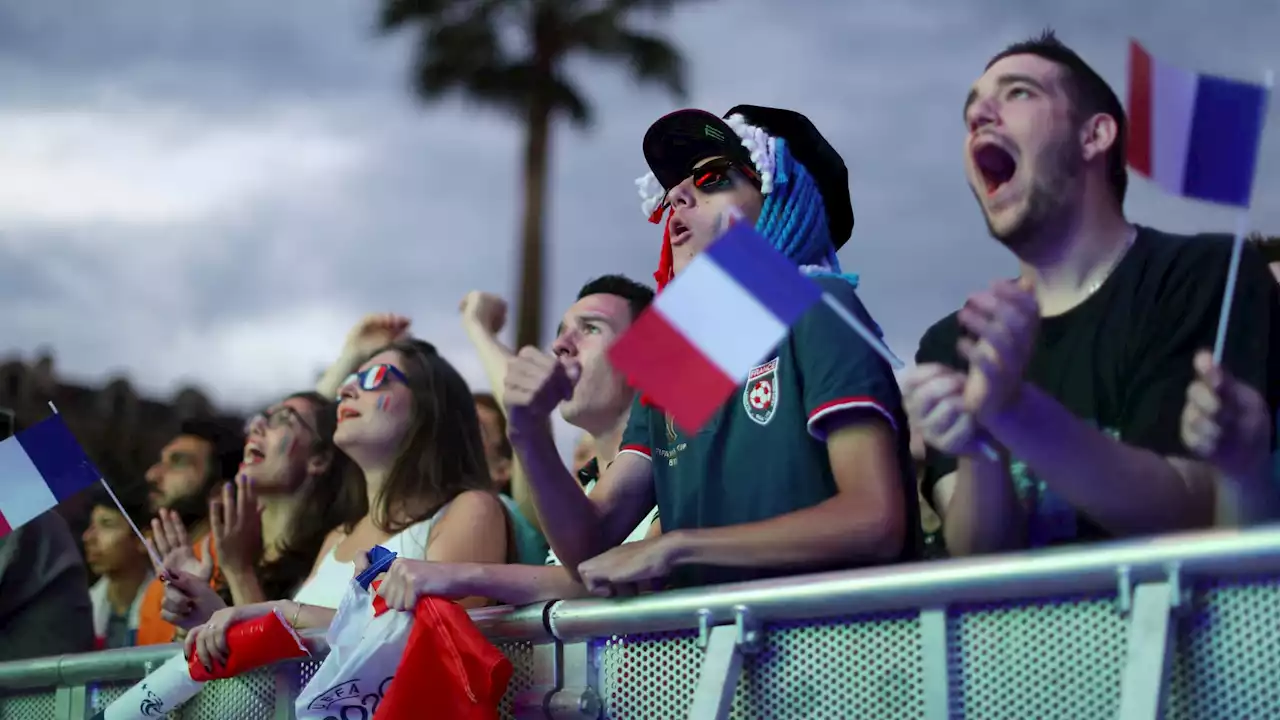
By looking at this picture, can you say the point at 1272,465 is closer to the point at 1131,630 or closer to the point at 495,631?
the point at 1131,630

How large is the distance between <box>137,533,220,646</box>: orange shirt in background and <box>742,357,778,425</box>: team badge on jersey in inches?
118

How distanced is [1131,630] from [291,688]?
193cm

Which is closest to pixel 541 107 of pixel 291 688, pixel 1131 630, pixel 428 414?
pixel 428 414

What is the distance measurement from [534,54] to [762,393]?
16833 mm

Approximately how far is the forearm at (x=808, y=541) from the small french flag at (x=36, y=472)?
241cm

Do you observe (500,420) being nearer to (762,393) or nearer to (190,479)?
(190,479)

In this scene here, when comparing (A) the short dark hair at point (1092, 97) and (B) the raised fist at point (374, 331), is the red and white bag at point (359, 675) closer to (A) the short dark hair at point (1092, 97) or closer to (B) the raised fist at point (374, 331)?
(A) the short dark hair at point (1092, 97)

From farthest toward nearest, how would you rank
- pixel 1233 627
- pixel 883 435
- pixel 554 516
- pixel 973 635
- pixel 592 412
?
1. pixel 592 412
2. pixel 554 516
3. pixel 883 435
4. pixel 973 635
5. pixel 1233 627

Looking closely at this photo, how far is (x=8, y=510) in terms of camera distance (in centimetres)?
432

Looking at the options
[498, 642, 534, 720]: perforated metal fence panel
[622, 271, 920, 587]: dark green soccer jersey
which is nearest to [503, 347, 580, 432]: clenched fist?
[622, 271, 920, 587]: dark green soccer jersey

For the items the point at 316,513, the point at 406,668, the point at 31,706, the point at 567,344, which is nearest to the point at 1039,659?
the point at 406,668

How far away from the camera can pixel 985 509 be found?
2.46 m

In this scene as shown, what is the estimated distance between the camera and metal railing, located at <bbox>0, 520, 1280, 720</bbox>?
2.07 metres

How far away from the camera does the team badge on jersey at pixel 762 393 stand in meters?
2.93
